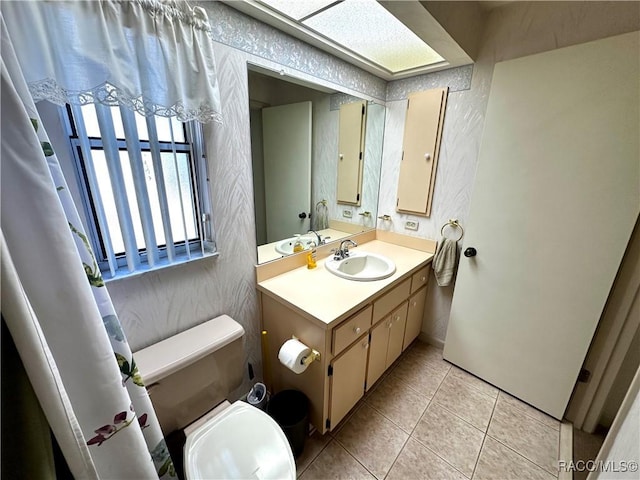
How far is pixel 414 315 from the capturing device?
196 centimetres

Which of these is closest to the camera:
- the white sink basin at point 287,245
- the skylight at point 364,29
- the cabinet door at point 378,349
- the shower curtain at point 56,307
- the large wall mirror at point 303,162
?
the shower curtain at point 56,307

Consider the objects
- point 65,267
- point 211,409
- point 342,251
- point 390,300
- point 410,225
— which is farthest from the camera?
point 410,225

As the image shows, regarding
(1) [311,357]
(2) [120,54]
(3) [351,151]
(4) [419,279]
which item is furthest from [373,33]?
(1) [311,357]

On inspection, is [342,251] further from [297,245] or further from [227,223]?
[227,223]

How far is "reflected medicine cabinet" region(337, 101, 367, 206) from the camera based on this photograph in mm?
1844

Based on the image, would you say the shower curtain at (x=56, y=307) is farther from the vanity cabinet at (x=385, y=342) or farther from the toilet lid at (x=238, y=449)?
the vanity cabinet at (x=385, y=342)

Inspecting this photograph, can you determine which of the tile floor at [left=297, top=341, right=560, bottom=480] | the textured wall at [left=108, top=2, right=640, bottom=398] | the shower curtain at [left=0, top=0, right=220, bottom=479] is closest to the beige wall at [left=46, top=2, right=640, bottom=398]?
the textured wall at [left=108, top=2, right=640, bottom=398]

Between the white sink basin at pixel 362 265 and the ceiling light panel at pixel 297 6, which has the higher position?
the ceiling light panel at pixel 297 6

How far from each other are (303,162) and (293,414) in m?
1.50

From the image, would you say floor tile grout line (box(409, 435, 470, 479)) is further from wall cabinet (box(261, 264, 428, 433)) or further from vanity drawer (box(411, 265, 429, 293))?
vanity drawer (box(411, 265, 429, 293))

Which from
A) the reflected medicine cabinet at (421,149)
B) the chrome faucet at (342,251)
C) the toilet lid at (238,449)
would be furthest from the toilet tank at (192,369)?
the reflected medicine cabinet at (421,149)

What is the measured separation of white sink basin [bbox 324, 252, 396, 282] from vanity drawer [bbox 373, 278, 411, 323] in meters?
0.14

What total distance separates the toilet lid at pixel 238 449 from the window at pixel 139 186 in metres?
0.73

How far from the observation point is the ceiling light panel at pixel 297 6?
1.09 meters
